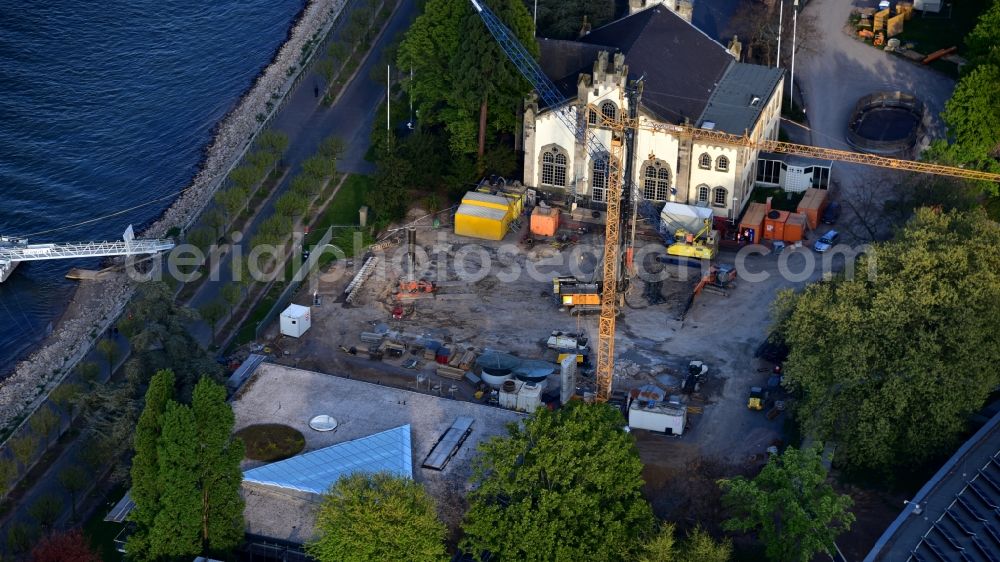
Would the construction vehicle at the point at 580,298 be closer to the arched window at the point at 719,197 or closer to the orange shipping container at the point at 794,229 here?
the arched window at the point at 719,197

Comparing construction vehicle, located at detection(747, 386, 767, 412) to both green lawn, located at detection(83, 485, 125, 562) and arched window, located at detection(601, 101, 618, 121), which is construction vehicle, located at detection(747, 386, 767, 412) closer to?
arched window, located at detection(601, 101, 618, 121)

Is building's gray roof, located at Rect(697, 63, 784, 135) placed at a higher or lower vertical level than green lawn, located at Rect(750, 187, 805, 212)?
higher

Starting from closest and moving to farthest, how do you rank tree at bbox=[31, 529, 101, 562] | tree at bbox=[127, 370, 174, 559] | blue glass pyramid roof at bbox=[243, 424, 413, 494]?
tree at bbox=[31, 529, 101, 562] → tree at bbox=[127, 370, 174, 559] → blue glass pyramid roof at bbox=[243, 424, 413, 494]

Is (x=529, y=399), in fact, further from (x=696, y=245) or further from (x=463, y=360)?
(x=696, y=245)

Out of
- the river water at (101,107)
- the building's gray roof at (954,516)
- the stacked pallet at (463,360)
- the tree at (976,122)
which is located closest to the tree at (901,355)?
the building's gray roof at (954,516)

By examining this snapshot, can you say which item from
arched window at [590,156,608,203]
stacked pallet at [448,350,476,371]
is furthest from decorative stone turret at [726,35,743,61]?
stacked pallet at [448,350,476,371]

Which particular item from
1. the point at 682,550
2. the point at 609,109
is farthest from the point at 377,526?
the point at 609,109

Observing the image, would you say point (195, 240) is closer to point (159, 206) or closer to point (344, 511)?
point (159, 206)
